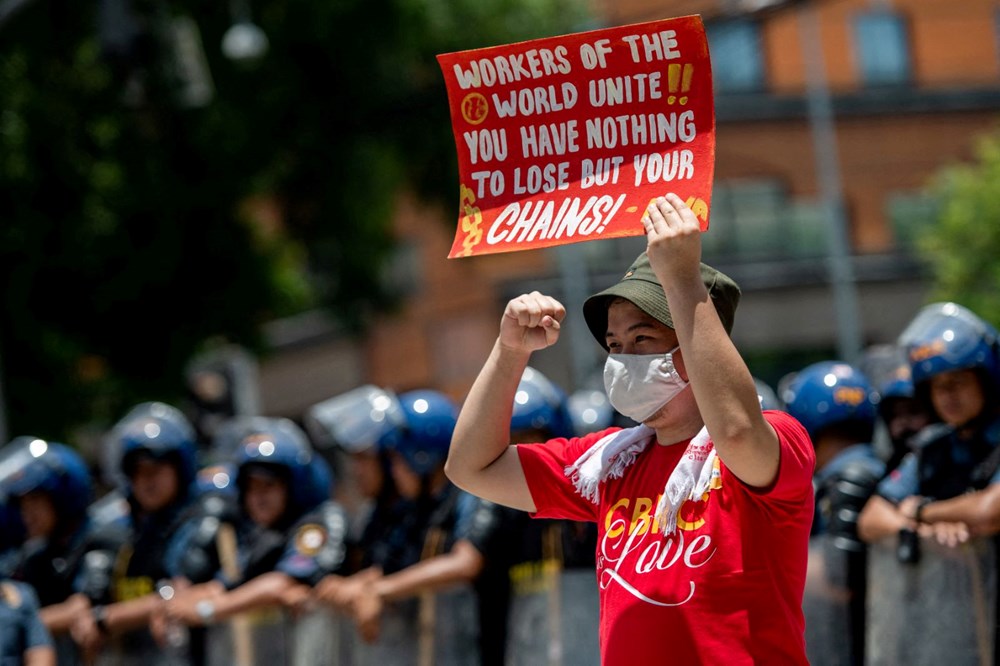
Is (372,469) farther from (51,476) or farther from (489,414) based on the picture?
(489,414)

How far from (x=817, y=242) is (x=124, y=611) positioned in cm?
2851

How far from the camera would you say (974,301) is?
2514cm

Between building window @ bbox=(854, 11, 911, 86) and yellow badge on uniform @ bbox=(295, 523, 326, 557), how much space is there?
31517 mm

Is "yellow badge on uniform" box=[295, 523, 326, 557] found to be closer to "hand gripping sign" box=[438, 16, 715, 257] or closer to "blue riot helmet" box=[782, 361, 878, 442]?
"blue riot helmet" box=[782, 361, 878, 442]

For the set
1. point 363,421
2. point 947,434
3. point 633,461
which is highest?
point 633,461

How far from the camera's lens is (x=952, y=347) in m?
5.73

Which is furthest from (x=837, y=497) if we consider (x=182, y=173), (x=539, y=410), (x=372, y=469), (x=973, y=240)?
(x=973, y=240)

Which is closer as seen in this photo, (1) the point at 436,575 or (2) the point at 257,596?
(1) the point at 436,575

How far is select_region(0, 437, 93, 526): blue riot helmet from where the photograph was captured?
7.93m

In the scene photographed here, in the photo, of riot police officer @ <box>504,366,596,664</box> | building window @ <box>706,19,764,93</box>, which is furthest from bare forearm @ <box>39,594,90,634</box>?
building window @ <box>706,19,764,93</box>

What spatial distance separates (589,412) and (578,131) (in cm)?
480

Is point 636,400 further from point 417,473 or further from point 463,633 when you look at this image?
point 417,473

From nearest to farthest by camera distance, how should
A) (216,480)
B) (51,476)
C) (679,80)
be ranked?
(679,80)
(51,476)
(216,480)

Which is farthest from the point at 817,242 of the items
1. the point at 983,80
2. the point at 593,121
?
the point at 593,121
